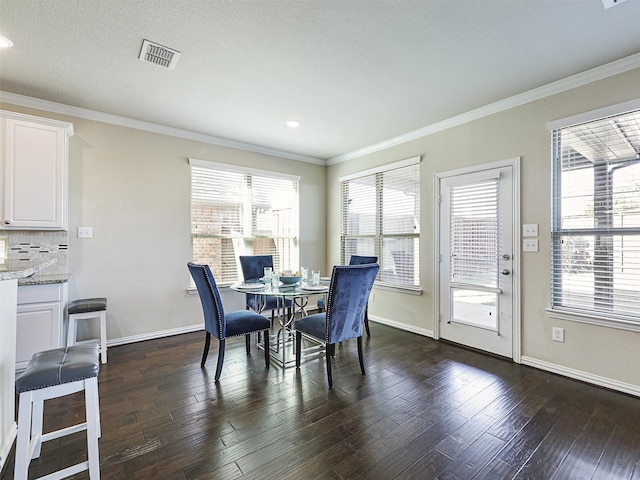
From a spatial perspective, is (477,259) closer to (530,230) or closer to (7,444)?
(530,230)

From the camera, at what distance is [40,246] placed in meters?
3.14

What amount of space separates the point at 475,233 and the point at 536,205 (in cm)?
64

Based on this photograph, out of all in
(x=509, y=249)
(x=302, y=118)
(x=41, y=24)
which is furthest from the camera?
(x=302, y=118)

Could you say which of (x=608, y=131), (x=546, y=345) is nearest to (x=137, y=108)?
(x=608, y=131)

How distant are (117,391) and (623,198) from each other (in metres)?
4.37

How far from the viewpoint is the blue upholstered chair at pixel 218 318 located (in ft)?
8.32

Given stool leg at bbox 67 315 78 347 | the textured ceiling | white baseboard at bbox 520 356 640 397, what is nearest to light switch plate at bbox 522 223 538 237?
white baseboard at bbox 520 356 640 397

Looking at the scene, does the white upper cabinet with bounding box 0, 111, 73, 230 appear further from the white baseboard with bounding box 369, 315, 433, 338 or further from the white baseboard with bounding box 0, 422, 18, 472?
the white baseboard with bounding box 369, 315, 433, 338

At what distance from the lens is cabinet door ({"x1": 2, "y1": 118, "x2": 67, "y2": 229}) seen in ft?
9.09

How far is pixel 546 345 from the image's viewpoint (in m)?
2.83

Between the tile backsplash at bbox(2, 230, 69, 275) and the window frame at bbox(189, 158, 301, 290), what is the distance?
1304 mm

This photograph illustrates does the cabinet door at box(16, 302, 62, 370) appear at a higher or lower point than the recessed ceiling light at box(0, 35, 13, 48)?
lower

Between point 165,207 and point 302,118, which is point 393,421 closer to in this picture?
point 302,118

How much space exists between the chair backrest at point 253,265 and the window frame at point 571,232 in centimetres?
315
